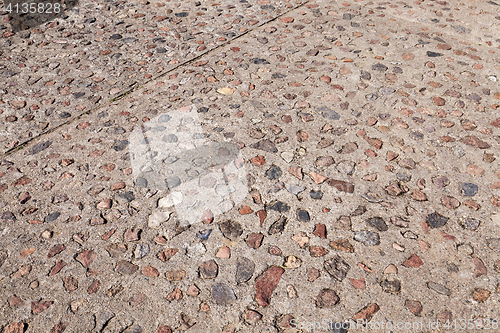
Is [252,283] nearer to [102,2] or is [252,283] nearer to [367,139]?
[367,139]

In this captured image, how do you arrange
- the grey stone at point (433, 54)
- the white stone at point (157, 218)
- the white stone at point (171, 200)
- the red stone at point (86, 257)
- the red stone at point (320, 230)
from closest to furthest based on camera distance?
the red stone at point (86, 257) < the red stone at point (320, 230) < the white stone at point (157, 218) < the white stone at point (171, 200) < the grey stone at point (433, 54)

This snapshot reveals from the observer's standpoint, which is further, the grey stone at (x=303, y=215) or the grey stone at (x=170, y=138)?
the grey stone at (x=170, y=138)

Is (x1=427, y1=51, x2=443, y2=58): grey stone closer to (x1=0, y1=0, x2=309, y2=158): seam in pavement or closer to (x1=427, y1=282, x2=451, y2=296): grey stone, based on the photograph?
(x1=0, y1=0, x2=309, y2=158): seam in pavement

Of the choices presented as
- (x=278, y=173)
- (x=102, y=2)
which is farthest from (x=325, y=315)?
(x=102, y=2)

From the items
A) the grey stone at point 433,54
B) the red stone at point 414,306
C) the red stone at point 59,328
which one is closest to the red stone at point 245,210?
the red stone at point 414,306

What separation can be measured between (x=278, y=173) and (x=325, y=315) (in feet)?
4.23

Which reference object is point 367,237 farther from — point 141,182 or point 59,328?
point 59,328

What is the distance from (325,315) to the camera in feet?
7.55

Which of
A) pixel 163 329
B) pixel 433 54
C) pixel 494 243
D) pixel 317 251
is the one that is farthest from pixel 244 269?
pixel 433 54

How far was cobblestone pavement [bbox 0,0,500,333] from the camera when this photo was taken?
2.39m

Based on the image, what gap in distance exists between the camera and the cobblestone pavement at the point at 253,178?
2.39m

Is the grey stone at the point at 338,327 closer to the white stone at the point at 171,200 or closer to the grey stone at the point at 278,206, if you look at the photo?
the grey stone at the point at 278,206

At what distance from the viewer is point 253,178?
322 cm

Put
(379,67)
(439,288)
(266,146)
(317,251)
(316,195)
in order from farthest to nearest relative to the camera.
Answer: (379,67) → (266,146) → (316,195) → (317,251) → (439,288)
